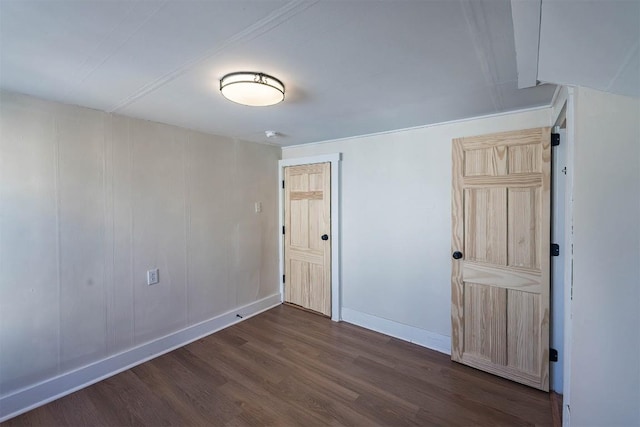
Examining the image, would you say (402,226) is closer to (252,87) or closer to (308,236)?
(308,236)

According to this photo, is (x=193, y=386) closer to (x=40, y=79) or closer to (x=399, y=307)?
(x=399, y=307)

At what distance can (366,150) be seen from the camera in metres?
3.06

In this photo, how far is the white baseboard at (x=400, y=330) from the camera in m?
2.61

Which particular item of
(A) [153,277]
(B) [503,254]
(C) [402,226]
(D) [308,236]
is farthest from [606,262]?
(A) [153,277]

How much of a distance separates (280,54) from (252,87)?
0.96ft

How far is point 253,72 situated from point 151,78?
0.65m

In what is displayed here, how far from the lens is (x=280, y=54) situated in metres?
1.37

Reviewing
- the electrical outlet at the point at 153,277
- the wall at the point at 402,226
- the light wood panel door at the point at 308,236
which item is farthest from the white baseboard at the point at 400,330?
the electrical outlet at the point at 153,277

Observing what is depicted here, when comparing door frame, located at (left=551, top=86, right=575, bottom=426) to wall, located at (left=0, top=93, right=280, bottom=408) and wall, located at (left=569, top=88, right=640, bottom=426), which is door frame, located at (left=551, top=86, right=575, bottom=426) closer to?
wall, located at (left=569, top=88, right=640, bottom=426)

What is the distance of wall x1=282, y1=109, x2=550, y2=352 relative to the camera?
2.55 metres

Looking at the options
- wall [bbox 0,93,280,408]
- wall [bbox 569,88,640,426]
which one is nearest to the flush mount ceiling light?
wall [bbox 0,93,280,408]

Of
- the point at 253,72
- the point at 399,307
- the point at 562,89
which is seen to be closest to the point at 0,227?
the point at 253,72

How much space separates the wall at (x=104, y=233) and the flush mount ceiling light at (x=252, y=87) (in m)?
1.38

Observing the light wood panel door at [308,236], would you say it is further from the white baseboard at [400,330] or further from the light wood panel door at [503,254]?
the light wood panel door at [503,254]
